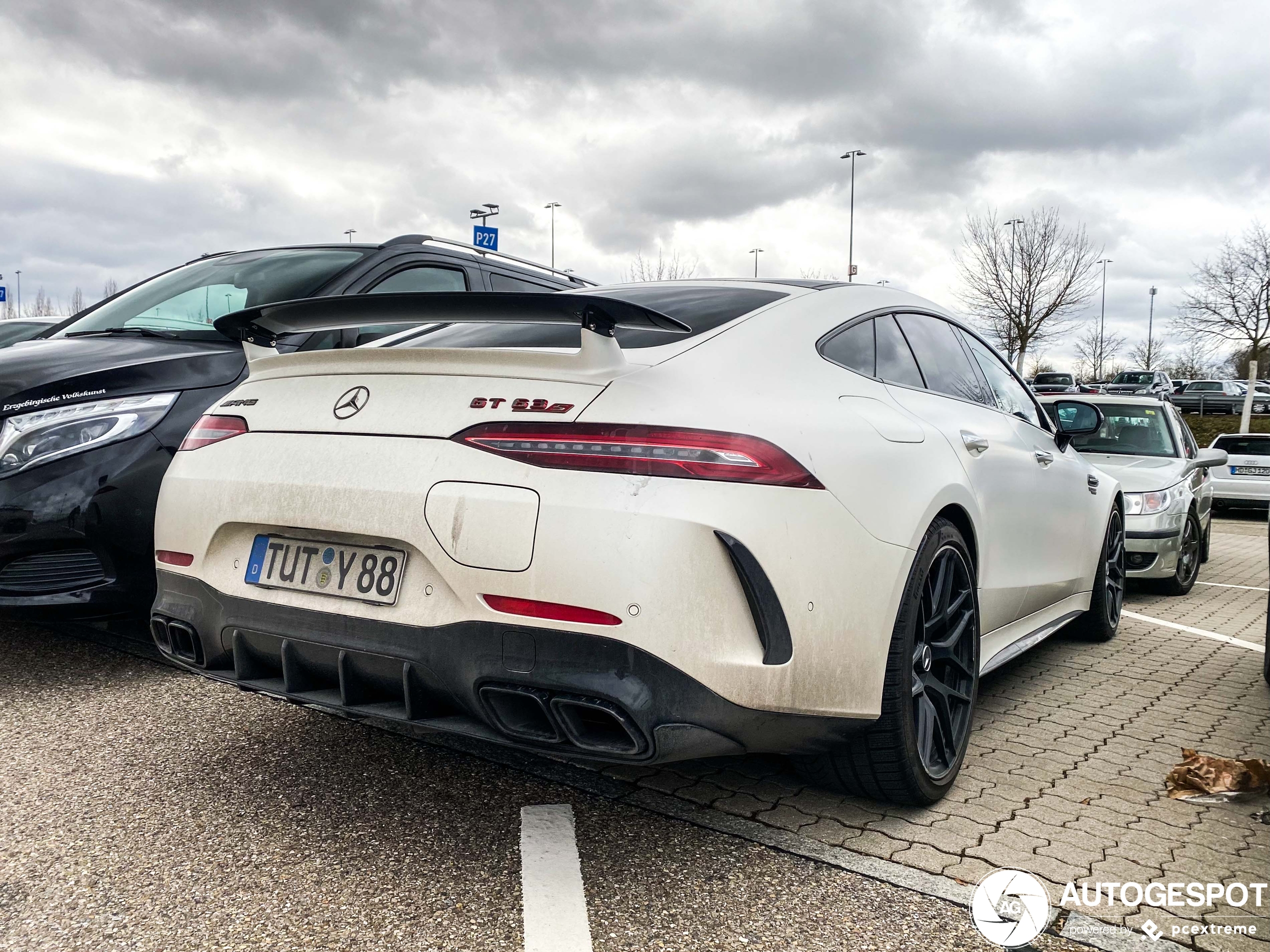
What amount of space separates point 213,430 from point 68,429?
4.04 ft

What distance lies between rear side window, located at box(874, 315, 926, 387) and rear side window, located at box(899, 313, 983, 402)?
0.06 metres

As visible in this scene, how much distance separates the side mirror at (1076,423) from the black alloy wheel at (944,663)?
1803 millimetres

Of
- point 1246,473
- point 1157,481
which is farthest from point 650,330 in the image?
point 1246,473

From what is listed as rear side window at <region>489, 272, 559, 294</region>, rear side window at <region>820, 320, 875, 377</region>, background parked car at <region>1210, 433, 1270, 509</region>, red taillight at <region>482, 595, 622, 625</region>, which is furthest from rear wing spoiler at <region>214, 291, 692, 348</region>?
background parked car at <region>1210, 433, 1270, 509</region>

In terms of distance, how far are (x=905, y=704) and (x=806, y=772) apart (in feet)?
1.33

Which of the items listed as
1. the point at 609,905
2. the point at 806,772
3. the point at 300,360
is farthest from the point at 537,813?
the point at 300,360

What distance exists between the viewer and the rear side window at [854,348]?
9.16 ft

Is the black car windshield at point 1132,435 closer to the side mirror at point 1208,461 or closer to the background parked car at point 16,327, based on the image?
the side mirror at point 1208,461

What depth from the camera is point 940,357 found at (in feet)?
11.8

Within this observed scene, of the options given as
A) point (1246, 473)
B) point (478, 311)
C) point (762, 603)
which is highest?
point (478, 311)

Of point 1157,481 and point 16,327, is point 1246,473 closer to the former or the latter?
point 1157,481

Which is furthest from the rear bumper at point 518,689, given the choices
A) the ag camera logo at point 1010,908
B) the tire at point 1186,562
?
the tire at point 1186,562

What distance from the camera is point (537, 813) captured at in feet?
9.07

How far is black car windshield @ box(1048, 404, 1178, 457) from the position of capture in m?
8.28
